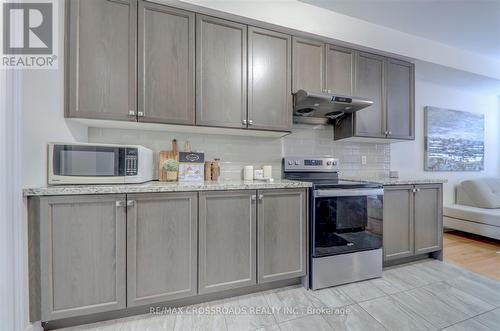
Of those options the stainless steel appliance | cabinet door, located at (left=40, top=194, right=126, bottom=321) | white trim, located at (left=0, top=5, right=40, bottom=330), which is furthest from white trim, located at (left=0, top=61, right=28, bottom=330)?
the stainless steel appliance

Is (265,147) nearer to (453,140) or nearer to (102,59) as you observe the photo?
(102,59)

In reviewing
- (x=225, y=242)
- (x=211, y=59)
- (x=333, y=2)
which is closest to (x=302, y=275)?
(x=225, y=242)

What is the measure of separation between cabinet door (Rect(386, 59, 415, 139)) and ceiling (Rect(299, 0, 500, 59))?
1.30 feet

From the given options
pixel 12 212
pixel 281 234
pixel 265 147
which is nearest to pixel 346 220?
pixel 281 234

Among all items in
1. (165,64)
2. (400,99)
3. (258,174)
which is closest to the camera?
(165,64)

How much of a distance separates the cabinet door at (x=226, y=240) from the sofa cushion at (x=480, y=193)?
12.5 ft

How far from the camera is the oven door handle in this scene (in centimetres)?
190

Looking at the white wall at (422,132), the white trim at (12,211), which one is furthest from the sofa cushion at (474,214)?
the white trim at (12,211)

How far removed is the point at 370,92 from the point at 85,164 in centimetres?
279

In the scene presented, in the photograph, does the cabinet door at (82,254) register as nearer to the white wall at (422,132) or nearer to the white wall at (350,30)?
the white wall at (350,30)

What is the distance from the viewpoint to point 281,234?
1854 mm

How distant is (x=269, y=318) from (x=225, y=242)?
23.6 inches

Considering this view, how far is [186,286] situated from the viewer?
5.29 feet

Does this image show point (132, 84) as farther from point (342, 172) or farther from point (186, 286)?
point (342, 172)
